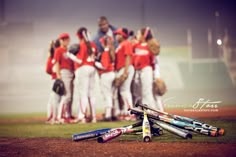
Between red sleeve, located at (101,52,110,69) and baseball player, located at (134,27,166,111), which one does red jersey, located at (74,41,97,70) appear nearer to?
red sleeve, located at (101,52,110,69)

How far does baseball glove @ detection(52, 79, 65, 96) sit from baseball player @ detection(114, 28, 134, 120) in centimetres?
94

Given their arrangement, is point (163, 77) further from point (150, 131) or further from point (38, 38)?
point (38, 38)

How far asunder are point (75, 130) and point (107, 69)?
4.45 ft

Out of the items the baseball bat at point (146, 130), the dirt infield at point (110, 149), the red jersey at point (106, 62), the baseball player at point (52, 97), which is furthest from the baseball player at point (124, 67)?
the dirt infield at point (110, 149)

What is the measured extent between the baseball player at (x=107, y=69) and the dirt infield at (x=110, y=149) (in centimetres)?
161

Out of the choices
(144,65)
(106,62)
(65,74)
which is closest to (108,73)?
(106,62)

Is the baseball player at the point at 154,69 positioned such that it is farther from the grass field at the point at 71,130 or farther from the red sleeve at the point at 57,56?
the red sleeve at the point at 57,56

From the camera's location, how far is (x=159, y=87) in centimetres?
611

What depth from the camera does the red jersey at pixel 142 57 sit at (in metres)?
6.21

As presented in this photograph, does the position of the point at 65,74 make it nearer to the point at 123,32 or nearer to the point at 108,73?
the point at 108,73

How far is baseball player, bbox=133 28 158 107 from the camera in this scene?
6.17 meters

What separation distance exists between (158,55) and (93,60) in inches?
45.0

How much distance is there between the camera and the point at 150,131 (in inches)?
188

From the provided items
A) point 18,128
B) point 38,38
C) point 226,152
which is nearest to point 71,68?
point 38,38
